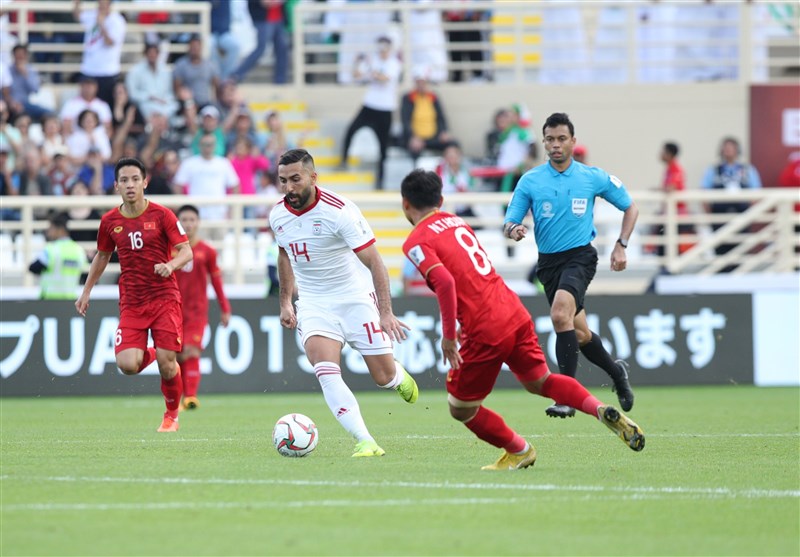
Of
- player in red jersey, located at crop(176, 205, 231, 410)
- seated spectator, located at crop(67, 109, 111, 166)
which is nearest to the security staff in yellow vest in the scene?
player in red jersey, located at crop(176, 205, 231, 410)

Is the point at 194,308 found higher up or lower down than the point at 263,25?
lower down

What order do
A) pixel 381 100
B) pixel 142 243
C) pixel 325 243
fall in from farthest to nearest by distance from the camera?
pixel 381 100 < pixel 142 243 < pixel 325 243

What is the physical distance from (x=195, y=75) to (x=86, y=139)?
2.43 meters

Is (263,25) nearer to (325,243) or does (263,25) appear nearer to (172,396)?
(172,396)

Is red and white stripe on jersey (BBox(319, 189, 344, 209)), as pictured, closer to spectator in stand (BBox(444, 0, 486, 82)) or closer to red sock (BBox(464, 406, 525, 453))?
red sock (BBox(464, 406, 525, 453))

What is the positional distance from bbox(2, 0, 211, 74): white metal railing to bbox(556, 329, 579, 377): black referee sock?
1477 cm

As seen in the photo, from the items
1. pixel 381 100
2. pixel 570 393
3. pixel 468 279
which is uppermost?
pixel 381 100

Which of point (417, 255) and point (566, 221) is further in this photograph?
point (566, 221)

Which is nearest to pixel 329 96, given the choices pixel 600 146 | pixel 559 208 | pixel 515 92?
pixel 515 92

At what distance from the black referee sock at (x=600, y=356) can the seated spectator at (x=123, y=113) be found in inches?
481

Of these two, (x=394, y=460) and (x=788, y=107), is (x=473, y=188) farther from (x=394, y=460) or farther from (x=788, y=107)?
(x=394, y=460)

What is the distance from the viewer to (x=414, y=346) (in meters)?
18.9

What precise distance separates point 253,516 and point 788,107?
20762 millimetres

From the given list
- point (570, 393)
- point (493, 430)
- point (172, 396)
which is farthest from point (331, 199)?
point (172, 396)
